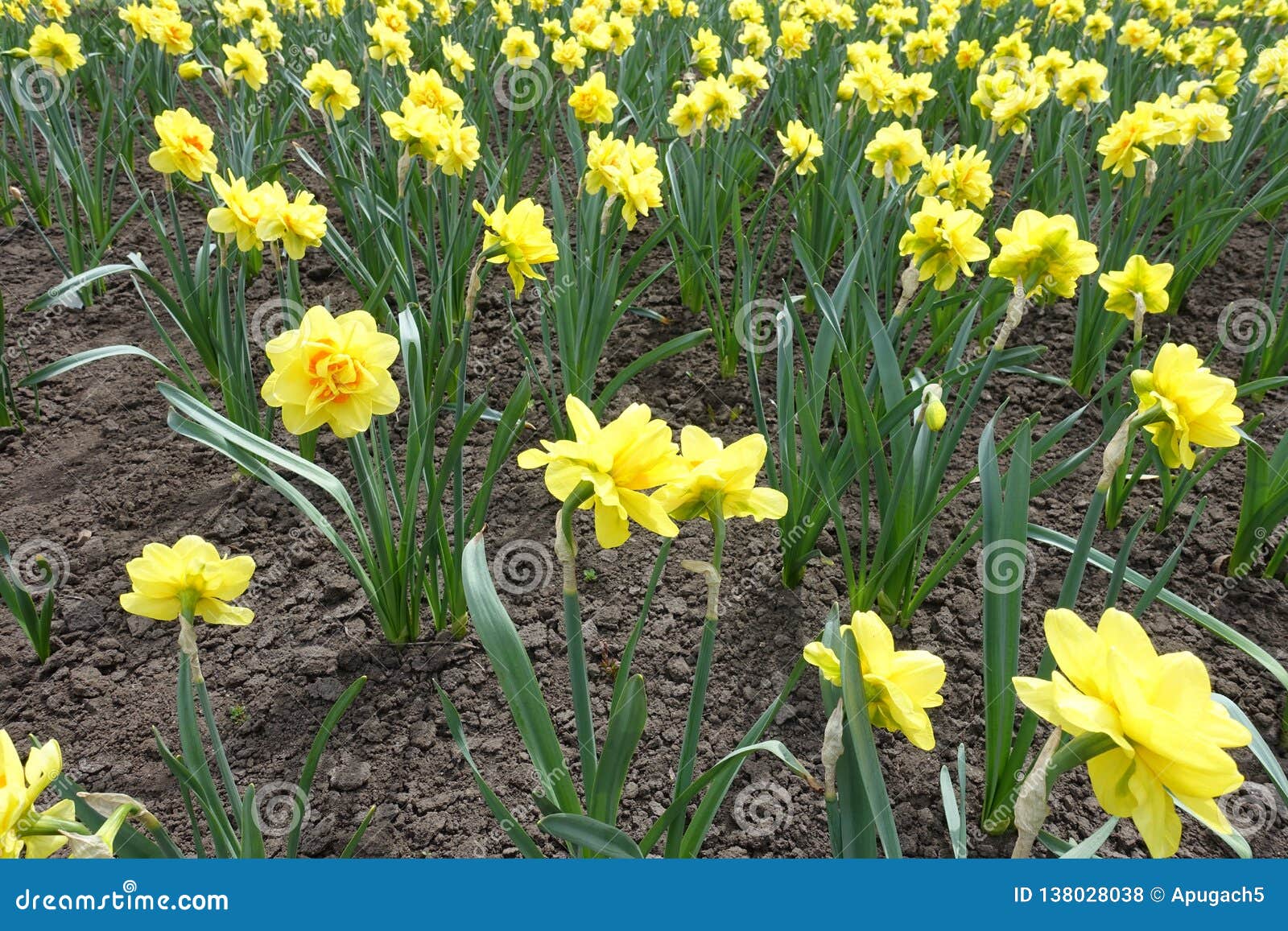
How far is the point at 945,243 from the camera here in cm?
185

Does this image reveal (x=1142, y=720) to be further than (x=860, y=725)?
No

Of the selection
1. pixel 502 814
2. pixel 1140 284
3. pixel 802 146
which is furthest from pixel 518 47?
pixel 502 814

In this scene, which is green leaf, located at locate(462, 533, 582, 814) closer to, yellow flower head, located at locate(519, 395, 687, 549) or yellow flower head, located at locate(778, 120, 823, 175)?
yellow flower head, located at locate(519, 395, 687, 549)

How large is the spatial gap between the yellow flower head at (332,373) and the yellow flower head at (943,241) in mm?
1156

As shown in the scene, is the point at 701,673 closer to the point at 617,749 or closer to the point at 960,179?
the point at 617,749

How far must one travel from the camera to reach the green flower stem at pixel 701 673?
95cm

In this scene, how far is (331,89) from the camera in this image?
281 cm

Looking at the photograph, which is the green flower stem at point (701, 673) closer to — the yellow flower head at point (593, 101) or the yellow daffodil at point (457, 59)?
the yellow flower head at point (593, 101)

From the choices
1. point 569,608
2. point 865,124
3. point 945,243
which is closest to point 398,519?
point 569,608

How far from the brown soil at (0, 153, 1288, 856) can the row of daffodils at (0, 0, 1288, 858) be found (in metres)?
0.03

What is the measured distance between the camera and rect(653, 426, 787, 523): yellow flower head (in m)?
0.95

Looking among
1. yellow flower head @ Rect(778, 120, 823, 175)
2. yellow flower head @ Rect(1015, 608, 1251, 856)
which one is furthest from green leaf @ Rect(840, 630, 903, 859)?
yellow flower head @ Rect(778, 120, 823, 175)

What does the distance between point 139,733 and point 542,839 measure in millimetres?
858

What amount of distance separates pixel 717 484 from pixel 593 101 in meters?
2.38
